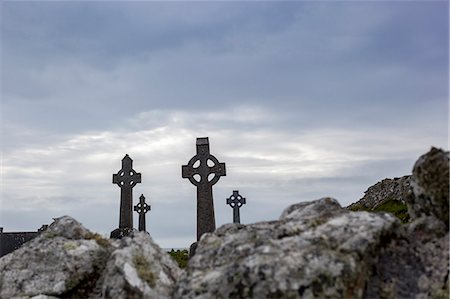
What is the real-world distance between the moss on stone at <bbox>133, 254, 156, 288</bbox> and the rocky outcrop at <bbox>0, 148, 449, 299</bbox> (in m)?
0.02

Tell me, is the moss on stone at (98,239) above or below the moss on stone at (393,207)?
below

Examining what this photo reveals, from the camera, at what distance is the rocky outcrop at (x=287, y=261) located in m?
6.58

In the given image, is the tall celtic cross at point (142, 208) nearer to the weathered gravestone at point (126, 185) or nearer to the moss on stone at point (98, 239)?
the weathered gravestone at point (126, 185)

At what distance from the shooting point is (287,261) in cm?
662

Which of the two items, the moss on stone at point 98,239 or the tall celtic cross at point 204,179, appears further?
the tall celtic cross at point 204,179

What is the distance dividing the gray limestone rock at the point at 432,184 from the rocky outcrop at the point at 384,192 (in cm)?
2087

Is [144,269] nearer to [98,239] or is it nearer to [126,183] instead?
[98,239]

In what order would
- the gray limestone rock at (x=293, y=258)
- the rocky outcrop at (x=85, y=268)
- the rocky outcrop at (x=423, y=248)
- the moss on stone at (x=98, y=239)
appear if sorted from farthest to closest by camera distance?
the moss on stone at (x=98, y=239), the rocky outcrop at (x=85, y=268), the rocky outcrop at (x=423, y=248), the gray limestone rock at (x=293, y=258)

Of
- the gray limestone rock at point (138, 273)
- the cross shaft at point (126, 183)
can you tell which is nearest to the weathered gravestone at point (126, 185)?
the cross shaft at point (126, 183)

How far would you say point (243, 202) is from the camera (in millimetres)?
48250

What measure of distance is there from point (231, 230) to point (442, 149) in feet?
12.3

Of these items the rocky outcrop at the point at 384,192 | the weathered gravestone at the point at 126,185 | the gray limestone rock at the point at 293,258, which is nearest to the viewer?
the gray limestone rock at the point at 293,258

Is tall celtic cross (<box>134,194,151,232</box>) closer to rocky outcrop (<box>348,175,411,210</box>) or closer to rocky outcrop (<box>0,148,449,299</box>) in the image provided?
rocky outcrop (<box>348,175,411,210</box>)

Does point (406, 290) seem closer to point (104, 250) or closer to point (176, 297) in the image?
point (176, 297)
